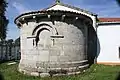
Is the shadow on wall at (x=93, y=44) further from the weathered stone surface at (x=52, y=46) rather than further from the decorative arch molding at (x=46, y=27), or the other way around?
the decorative arch molding at (x=46, y=27)

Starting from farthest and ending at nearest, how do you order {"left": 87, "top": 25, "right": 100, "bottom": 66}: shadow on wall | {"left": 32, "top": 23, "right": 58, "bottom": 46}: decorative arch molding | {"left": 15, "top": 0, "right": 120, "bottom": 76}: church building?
1. {"left": 87, "top": 25, "right": 100, "bottom": 66}: shadow on wall
2. {"left": 32, "top": 23, "right": 58, "bottom": 46}: decorative arch molding
3. {"left": 15, "top": 0, "right": 120, "bottom": 76}: church building

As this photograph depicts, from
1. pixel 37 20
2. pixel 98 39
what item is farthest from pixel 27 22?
pixel 98 39

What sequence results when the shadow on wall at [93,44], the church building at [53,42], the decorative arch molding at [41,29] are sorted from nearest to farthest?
1. the church building at [53,42]
2. the decorative arch molding at [41,29]
3. the shadow on wall at [93,44]

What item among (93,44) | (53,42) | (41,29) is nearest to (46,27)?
(41,29)

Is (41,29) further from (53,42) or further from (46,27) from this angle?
(53,42)

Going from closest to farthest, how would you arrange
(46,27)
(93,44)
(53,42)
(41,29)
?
1. (53,42)
2. (46,27)
3. (41,29)
4. (93,44)

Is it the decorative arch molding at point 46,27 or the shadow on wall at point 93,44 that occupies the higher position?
the decorative arch molding at point 46,27

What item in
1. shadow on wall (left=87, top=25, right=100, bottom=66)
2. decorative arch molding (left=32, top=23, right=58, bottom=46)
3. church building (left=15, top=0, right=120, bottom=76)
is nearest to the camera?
church building (left=15, top=0, right=120, bottom=76)

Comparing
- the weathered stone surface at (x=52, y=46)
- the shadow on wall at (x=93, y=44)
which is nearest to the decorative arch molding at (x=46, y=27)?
the weathered stone surface at (x=52, y=46)

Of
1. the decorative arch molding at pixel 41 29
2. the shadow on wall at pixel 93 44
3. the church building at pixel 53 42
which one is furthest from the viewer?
the shadow on wall at pixel 93 44

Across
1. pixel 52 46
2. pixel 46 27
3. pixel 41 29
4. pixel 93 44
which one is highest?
pixel 46 27

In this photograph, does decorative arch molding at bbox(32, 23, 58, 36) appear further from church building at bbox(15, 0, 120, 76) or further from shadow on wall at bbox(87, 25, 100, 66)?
shadow on wall at bbox(87, 25, 100, 66)

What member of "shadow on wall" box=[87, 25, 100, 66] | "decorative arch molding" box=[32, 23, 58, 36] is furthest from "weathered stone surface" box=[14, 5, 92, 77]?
"shadow on wall" box=[87, 25, 100, 66]

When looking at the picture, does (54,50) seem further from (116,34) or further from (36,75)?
(116,34)
